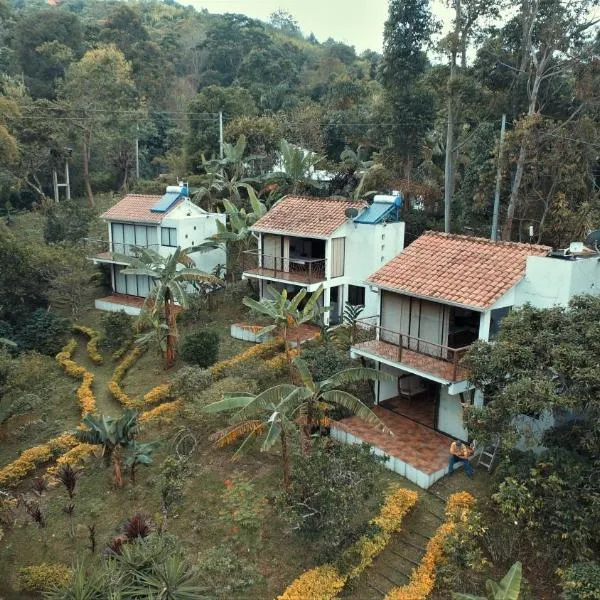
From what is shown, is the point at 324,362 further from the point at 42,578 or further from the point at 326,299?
the point at 42,578

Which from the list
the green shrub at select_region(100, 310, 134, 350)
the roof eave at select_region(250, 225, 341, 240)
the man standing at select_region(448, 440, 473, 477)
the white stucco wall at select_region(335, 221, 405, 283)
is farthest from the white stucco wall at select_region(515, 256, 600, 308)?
the green shrub at select_region(100, 310, 134, 350)

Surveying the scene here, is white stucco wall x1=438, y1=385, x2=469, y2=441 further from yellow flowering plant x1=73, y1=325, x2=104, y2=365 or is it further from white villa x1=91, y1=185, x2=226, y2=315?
white villa x1=91, y1=185, x2=226, y2=315

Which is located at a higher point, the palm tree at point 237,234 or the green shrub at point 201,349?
the palm tree at point 237,234

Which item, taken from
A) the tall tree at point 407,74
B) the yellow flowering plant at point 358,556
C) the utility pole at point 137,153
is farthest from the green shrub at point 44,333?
the utility pole at point 137,153

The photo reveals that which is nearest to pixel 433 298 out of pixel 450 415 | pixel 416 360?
pixel 416 360

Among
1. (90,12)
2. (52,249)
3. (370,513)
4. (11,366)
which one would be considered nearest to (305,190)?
(52,249)

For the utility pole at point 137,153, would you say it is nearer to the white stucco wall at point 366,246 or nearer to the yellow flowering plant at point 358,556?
the white stucco wall at point 366,246
